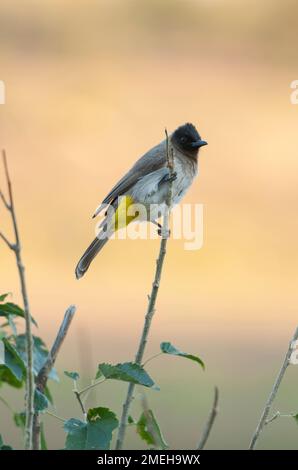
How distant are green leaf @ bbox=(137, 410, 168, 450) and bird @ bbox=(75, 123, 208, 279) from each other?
190cm

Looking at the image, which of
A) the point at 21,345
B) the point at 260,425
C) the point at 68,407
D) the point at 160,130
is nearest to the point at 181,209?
the point at 21,345

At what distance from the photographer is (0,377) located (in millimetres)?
1713

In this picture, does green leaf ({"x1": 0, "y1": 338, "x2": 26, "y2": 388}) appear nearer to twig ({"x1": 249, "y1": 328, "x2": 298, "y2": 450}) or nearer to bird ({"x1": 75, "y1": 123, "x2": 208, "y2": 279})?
twig ({"x1": 249, "y1": 328, "x2": 298, "y2": 450})

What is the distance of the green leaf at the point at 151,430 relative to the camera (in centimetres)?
130

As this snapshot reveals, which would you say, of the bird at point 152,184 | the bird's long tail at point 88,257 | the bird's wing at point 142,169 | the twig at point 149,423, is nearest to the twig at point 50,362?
the twig at point 149,423

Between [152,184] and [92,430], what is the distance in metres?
2.46

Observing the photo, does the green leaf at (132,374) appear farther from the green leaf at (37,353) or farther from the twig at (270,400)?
the green leaf at (37,353)

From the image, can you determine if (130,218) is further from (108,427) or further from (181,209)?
(108,427)

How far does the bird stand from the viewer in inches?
138

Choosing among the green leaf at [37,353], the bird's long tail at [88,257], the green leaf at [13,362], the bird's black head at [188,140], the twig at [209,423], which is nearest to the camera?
the twig at [209,423]

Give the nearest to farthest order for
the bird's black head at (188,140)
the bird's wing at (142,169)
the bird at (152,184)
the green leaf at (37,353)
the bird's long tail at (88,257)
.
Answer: the green leaf at (37,353), the bird's long tail at (88,257), the bird at (152,184), the bird's wing at (142,169), the bird's black head at (188,140)
